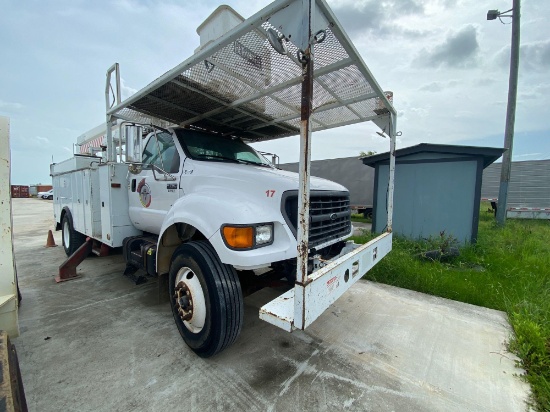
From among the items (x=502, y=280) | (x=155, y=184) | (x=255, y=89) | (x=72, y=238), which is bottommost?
(x=502, y=280)

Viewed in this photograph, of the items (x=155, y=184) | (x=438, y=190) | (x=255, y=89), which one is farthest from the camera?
(x=438, y=190)

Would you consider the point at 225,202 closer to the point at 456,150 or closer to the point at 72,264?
the point at 72,264

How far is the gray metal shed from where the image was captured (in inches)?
224

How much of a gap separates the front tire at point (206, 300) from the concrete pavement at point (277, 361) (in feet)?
0.75

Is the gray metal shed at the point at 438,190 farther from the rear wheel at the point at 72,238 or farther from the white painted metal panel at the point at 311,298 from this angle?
the rear wheel at the point at 72,238

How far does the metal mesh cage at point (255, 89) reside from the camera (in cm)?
214

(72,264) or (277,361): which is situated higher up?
(72,264)

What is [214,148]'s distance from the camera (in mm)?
3393

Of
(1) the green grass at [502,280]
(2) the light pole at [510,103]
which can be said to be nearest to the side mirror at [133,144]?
(1) the green grass at [502,280]

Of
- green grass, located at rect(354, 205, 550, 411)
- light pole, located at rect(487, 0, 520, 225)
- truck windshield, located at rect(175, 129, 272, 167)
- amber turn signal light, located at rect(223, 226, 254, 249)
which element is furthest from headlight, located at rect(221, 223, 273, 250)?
light pole, located at rect(487, 0, 520, 225)

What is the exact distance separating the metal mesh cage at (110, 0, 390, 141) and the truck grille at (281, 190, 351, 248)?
44.9 inches

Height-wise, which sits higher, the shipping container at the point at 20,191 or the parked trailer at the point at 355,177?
the parked trailer at the point at 355,177

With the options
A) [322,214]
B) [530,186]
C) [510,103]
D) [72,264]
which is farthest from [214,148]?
[530,186]

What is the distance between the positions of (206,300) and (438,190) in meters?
5.91
